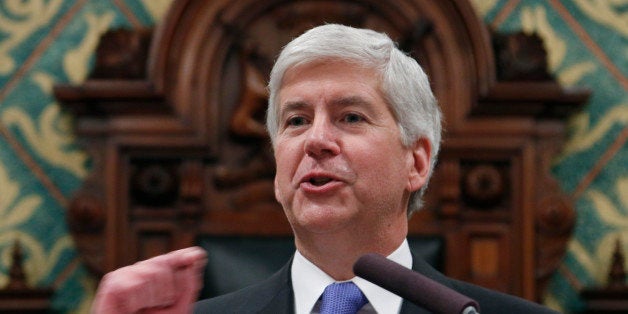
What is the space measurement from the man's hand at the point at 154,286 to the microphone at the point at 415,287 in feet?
0.50

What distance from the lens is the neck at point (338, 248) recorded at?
1.50 metres

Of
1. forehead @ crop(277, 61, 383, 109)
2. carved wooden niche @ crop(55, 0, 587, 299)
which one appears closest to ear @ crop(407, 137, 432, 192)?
forehead @ crop(277, 61, 383, 109)

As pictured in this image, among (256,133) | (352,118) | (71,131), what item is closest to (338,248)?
(352,118)

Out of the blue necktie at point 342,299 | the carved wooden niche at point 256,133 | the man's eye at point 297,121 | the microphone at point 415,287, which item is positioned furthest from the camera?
the carved wooden niche at point 256,133

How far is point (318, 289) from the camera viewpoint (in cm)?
151

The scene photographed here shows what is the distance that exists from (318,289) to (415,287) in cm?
51

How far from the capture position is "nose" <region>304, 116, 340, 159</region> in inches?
58.4

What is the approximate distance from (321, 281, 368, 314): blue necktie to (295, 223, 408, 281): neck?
0.03m

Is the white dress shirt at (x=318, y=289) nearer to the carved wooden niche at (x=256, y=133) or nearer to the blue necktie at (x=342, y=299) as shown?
the blue necktie at (x=342, y=299)

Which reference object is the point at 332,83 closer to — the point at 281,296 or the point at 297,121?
the point at 297,121

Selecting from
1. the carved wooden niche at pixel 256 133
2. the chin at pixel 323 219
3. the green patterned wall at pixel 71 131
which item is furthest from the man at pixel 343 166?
the green patterned wall at pixel 71 131

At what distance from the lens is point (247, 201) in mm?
2627

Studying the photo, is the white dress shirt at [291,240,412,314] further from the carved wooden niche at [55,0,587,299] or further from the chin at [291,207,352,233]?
the carved wooden niche at [55,0,587,299]

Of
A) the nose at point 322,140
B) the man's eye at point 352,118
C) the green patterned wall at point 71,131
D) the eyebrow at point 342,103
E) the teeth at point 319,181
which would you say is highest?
the eyebrow at point 342,103
